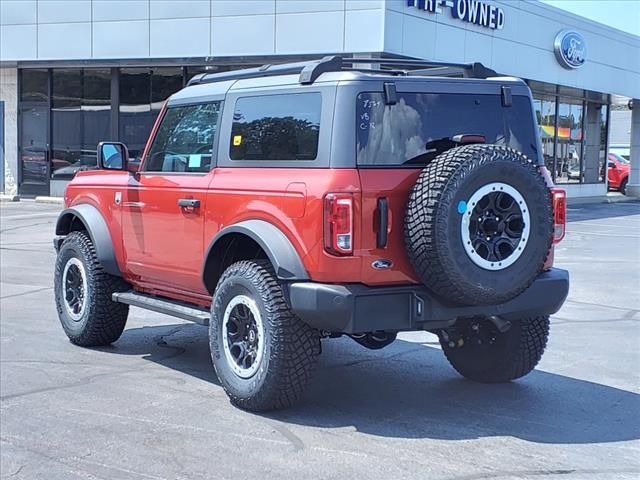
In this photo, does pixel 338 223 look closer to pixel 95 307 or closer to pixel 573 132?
pixel 95 307

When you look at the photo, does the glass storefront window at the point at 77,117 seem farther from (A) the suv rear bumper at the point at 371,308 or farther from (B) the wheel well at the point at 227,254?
(A) the suv rear bumper at the point at 371,308

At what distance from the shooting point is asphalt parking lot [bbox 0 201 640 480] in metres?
4.62

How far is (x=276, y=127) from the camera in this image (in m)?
5.68

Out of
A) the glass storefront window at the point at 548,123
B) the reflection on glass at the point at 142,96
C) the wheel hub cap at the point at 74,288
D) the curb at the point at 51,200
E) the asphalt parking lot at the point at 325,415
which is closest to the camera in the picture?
the asphalt parking lot at the point at 325,415

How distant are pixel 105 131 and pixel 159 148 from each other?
57.0 ft

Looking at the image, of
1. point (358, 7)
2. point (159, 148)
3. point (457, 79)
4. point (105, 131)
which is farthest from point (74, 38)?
point (457, 79)

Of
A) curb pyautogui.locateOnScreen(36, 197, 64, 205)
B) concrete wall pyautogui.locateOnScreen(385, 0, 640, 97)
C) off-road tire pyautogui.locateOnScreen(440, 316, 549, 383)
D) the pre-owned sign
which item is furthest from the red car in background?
off-road tire pyautogui.locateOnScreen(440, 316, 549, 383)

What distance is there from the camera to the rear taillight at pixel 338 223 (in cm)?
494

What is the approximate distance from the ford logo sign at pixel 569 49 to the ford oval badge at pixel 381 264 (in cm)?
2301

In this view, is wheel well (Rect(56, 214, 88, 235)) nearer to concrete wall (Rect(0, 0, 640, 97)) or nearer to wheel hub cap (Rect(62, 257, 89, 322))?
wheel hub cap (Rect(62, 257, 89, 322))

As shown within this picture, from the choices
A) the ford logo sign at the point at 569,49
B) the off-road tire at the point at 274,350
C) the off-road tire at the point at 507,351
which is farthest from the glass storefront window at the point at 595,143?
the off-road tire at the point at 274,350

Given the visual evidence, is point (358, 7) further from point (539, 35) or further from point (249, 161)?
point (249, 161)

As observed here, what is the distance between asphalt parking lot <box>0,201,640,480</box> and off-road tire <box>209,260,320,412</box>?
0.51ft

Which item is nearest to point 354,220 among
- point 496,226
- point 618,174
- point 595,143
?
point 496,226
